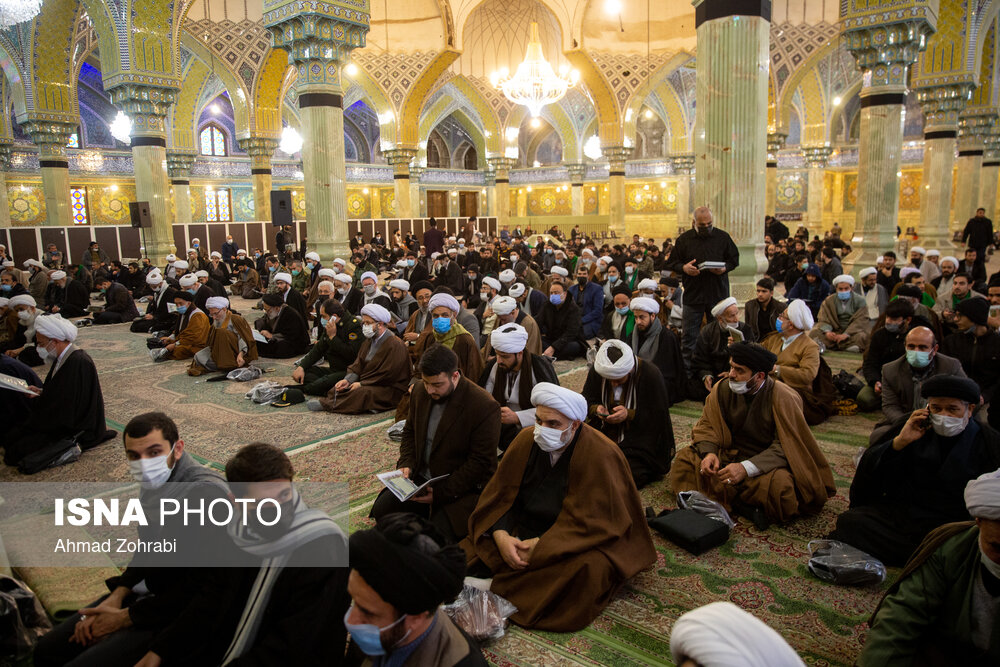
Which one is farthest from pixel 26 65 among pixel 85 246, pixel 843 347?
pixel 843 347

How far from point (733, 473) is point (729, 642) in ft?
6.28

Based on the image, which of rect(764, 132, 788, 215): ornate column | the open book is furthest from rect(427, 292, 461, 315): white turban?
rect(764, 132, 788, 215): ornate column

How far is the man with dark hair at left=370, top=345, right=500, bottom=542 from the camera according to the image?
2566 mm

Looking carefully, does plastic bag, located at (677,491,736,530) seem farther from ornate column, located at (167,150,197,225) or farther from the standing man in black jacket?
ornate column, located at (167,150,197,225)

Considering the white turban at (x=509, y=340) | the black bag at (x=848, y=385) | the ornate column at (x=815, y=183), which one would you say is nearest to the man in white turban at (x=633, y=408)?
the white turban at (x=509, y=340)

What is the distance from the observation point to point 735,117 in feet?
16.5

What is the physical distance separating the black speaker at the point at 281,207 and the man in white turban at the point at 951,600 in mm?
10175

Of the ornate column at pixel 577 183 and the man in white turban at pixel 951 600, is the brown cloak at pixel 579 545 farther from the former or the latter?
the ornate column at pixel 577 183

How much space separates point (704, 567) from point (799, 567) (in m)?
0.34

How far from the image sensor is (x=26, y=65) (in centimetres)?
1256

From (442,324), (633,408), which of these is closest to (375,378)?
(442,324)

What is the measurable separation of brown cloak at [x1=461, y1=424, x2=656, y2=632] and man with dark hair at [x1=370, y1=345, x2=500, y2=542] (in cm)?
29

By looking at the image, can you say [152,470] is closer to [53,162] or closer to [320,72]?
[320,72]

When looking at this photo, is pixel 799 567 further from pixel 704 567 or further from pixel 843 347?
pixel 843 347
